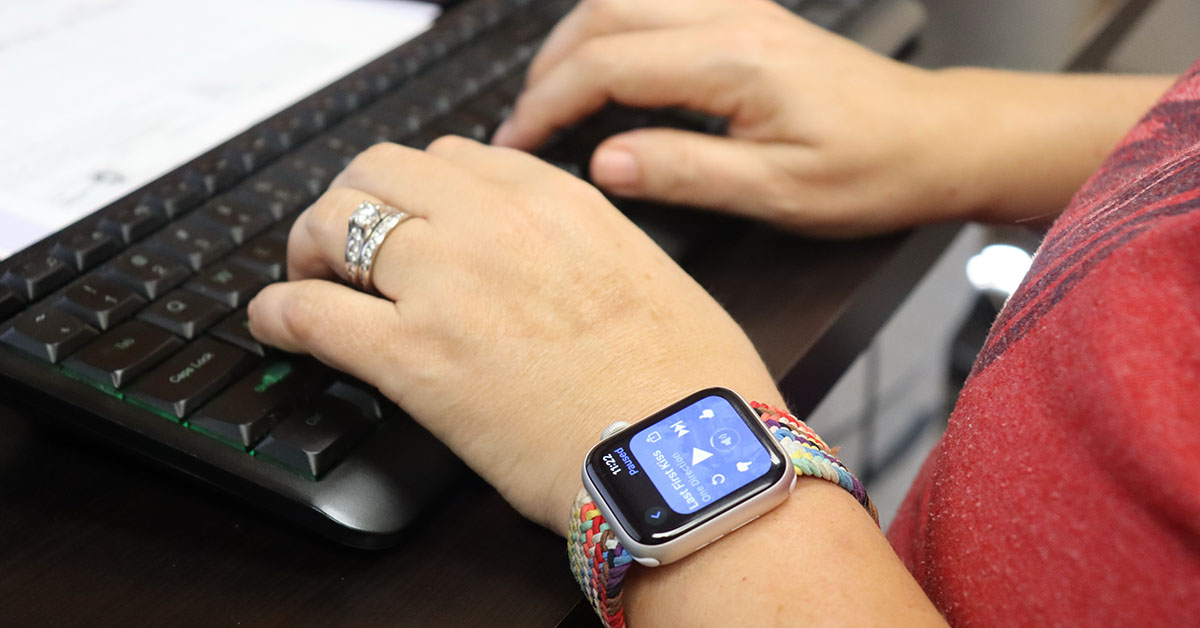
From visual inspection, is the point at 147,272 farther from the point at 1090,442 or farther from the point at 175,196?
the point at 1090,442

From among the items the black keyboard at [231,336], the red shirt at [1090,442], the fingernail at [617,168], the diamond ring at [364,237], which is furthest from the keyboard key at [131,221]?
the red shirt at [1090,442]

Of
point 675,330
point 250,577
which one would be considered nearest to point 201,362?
point 250,577

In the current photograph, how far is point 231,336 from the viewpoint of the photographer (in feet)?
1.35

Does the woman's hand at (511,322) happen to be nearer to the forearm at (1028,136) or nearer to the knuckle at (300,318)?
the knuckle at (300,318)

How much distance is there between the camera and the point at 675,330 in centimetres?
41

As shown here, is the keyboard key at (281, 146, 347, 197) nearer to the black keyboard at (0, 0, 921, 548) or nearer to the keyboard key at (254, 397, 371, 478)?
the black keyboard at (0, 0, 921, 548)

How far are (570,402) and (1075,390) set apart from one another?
7.0 inches

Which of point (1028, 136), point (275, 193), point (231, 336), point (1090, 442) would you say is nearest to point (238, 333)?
point (231, 336)

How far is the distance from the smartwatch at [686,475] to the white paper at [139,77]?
32 cm

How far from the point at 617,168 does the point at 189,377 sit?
9.1 inches

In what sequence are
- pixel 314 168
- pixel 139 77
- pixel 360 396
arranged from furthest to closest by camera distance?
pixel 139 77 < pixel 314 168 < pixel 360 396

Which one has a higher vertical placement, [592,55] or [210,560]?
[592,55]

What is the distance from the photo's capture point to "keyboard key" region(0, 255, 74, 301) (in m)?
0.43

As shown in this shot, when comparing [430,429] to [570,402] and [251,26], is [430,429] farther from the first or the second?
[251,26]
